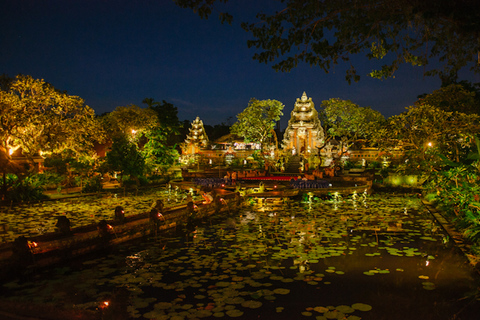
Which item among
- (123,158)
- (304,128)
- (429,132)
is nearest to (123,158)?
(123,158)

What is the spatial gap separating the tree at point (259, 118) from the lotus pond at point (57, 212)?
2360 cm

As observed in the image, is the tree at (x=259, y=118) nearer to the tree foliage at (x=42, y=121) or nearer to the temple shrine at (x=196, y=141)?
the temple shrine at (x=196, y=141)

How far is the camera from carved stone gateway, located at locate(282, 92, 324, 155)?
45.0 meters

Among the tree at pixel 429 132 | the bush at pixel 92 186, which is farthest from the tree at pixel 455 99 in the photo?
the bush at pixel 92 186

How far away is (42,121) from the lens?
18.9 meters

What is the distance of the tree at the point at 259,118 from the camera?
39469mm

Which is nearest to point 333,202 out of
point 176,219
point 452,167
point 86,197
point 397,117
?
point 397,117

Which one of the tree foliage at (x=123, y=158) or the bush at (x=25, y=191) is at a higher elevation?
the tree foliage at (x=123, y=158)

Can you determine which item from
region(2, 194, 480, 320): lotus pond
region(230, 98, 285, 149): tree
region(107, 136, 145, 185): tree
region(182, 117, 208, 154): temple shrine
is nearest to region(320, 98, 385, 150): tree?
region(230, 98, 285, 149): tree

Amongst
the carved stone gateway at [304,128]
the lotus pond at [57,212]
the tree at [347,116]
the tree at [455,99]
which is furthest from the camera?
the carved stone gateway at [304,128]

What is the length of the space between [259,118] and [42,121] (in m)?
24.4

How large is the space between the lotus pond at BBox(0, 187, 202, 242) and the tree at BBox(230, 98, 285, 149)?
929 inches

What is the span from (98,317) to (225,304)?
65.2 inches

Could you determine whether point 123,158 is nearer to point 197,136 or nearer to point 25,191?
point 25,191
